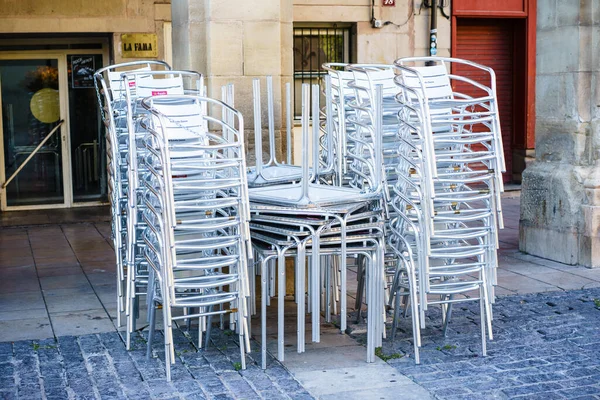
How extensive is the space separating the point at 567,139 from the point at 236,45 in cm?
348

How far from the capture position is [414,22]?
1359 centimetres

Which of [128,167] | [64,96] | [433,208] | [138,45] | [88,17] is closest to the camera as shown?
[433,208]

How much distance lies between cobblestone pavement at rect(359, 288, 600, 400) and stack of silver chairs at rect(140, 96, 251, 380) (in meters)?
1.14

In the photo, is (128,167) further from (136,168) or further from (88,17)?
(88,17)

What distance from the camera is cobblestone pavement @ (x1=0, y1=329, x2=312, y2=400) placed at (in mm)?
5145

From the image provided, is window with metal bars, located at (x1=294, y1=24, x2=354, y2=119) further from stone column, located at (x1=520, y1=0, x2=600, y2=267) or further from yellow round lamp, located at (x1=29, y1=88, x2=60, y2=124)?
stone column, located at (x1=520, y1=0, x2=600, y2=267)

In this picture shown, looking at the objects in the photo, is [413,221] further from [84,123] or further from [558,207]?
[84,123]

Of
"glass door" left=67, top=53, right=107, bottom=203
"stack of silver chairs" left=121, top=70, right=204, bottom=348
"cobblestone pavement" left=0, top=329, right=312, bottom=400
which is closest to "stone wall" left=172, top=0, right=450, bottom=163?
"stack of silver chairs" left=121, top=70, right=204, bottom=348

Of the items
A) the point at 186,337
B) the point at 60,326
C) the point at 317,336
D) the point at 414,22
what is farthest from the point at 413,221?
the point at 414,22

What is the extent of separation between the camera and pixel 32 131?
43.0 feet

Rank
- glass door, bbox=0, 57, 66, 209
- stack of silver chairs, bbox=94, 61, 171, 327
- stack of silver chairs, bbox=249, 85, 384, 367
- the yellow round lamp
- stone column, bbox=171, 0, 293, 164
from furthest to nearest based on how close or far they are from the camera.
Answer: the yellow round lamp
glass door, bbox=0, 57, 66, 209
stone column, bbox=171, 0, 293, 164
stack of silver chairs, bbox=94, 61, 171, 327
stack of silver chairs, bbox=249, 85, 384, 367

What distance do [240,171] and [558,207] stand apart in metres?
4.41

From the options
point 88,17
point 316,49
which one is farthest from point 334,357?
point 316,49

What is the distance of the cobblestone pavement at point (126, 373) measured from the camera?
5145 mm
